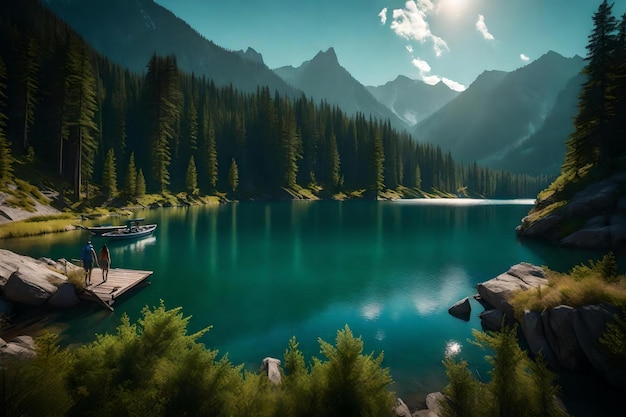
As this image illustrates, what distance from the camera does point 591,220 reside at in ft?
118

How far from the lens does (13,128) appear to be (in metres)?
73.1

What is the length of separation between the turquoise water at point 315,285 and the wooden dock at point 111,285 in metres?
0.62

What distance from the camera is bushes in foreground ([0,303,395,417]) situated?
5605mm

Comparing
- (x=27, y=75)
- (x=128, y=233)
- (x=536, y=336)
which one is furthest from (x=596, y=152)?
(x=27, y=75)

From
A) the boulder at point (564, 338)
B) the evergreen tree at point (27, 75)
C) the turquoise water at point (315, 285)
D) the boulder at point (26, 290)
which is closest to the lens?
the boulder at point (564, 338)

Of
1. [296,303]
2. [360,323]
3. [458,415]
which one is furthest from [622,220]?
[458,415]

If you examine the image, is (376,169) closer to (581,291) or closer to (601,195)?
(601,195)

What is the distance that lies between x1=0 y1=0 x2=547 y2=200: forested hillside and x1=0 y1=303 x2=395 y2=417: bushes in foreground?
55.7 m

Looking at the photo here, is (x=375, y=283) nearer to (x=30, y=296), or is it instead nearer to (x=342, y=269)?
(x=342, y=269)

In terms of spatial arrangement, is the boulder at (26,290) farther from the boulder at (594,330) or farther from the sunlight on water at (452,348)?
the boulder at (594,330)

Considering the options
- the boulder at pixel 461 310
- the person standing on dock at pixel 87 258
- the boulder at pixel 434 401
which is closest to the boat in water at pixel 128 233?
the person standing on dock at pixel 87 258

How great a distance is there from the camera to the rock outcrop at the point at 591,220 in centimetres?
3316

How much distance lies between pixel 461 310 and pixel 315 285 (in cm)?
978

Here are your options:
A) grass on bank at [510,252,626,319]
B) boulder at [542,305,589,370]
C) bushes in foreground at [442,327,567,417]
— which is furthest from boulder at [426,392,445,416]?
grass on bank at [510,252,626,319]
